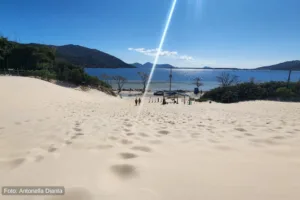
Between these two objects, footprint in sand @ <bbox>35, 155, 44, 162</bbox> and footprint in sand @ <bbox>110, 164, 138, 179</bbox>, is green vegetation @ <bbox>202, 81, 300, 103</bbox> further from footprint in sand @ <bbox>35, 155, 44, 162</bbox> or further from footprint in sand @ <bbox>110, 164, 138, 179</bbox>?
footprint in sand @ <bbox>35, 155, 44, 162</bbox>

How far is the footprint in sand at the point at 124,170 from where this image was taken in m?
1.67

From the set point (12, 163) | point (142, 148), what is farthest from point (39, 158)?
point (142, 148)

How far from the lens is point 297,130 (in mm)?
3182

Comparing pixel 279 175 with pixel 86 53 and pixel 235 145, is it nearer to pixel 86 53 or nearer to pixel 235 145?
pixel 235 145

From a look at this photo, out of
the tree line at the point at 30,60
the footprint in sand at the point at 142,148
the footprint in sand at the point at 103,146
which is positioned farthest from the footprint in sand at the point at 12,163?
the tree line at the point at 30,60

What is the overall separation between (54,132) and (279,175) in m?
2.90

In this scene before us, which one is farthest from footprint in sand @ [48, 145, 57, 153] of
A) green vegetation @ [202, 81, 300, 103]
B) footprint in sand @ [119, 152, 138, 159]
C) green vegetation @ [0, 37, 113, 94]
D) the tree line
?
the tree line

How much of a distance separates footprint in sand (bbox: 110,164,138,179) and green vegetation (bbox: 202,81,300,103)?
78.0 ft

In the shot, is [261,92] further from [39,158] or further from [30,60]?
[30,60]

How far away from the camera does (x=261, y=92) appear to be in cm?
2362

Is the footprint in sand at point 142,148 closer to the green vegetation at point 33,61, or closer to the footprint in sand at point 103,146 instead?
the footprint in sand at point 103,146

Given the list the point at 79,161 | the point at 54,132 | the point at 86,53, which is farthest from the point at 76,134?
the point at 86,53

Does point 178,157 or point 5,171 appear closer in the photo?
point 5,171

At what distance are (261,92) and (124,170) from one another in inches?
1025
